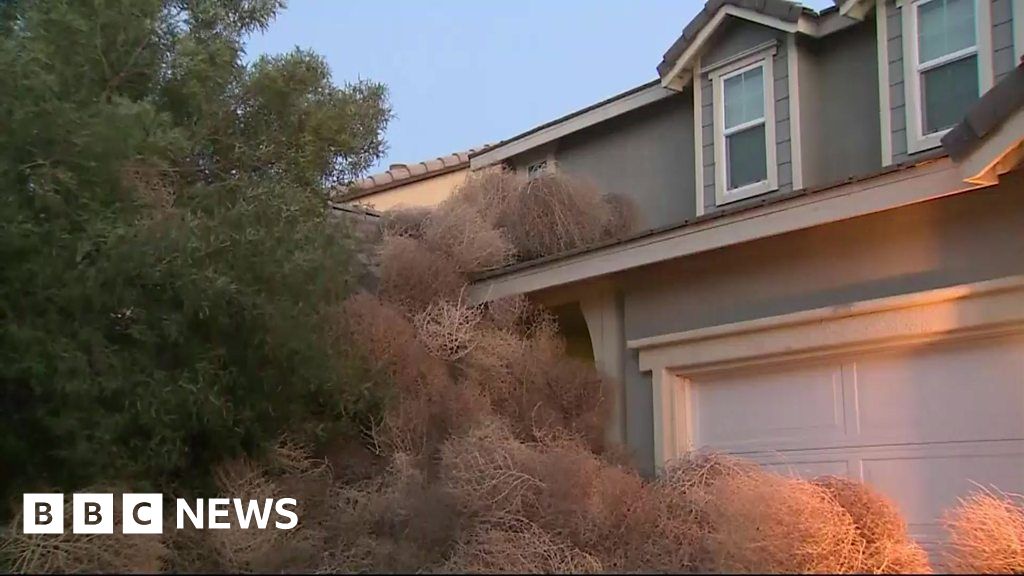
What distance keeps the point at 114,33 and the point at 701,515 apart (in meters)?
5.51

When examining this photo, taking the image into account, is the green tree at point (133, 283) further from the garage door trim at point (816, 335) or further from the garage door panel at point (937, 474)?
the garage door panel at point (937, 474)

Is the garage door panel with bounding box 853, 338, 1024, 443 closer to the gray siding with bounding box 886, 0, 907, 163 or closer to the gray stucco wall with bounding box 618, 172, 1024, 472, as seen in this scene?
Result: the gray stucco wall with bounding box 618, 172, 1024, 472

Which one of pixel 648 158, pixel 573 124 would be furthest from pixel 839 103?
pixel 573 124

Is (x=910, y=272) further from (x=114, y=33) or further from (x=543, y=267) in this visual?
(x=114, y=33)

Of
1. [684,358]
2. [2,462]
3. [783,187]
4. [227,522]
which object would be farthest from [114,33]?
[783,187]

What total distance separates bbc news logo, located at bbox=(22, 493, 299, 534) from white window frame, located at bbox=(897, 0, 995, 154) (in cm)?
592

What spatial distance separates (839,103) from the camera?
10109 mm

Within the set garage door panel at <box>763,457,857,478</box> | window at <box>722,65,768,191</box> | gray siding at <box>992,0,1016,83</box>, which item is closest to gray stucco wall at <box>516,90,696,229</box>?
window at <box>722,65,768,191</box>

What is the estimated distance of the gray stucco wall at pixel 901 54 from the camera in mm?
8523

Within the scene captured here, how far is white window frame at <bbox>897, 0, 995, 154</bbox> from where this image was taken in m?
8.62

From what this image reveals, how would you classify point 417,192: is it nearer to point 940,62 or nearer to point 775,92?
point 775,92

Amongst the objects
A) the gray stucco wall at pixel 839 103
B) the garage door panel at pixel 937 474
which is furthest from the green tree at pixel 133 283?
the gray stucco wall at pixel 839 103

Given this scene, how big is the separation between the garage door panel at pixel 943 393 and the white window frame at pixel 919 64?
2.18 metres

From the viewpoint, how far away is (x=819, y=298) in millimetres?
8188
